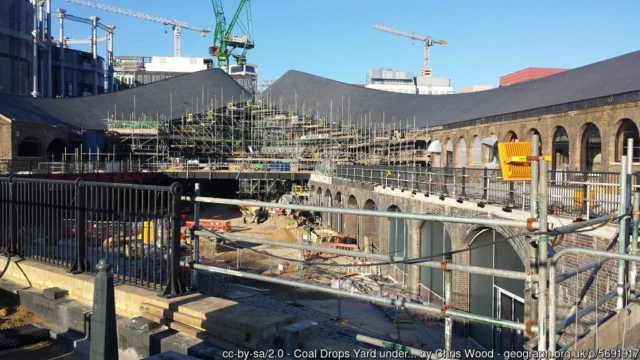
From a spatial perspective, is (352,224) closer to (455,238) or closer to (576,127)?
(455,238)

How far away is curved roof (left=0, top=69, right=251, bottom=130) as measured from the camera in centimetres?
4391

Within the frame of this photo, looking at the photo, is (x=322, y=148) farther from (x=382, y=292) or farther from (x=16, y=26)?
(x=16, y=26)

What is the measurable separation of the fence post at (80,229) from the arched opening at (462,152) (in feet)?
123

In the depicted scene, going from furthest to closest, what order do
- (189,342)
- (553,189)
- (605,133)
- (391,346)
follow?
(605,133)
(553,189)
(189,342)
(391,346)

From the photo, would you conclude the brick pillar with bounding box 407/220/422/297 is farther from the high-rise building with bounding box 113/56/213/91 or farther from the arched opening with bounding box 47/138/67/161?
the high-rise building with bounding box 113/56/213/91

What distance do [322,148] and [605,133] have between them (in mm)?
30851

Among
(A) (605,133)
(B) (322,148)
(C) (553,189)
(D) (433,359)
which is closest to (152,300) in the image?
(D) (433,359)

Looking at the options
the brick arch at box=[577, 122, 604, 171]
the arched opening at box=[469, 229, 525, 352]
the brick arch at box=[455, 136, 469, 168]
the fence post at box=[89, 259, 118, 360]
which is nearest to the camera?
the fence post at box=[89, 259, 118, 360]

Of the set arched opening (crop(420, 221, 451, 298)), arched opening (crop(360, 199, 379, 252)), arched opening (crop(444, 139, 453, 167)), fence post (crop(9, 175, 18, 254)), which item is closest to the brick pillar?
arched opening (crop(420, 221, 451, 298))

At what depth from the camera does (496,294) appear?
1430 cm

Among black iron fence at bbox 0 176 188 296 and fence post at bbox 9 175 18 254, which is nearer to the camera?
black iron fence at bbox 0 176 188 296

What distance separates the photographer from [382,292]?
61.7 ft

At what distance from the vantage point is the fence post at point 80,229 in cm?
643

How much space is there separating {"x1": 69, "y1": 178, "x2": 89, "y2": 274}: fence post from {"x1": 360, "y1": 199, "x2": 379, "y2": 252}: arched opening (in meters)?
19.5
